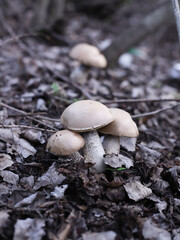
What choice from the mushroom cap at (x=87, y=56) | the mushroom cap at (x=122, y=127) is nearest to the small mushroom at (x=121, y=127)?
the mushroom cap at (x=122, y=127)

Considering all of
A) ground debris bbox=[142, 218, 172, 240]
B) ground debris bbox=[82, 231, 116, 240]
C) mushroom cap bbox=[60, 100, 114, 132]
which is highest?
mushroom cap bbox=[60, 100, 114, 132]

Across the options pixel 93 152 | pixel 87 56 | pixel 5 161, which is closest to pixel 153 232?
pixel 93 152

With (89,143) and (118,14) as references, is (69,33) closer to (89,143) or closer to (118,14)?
(118,14)

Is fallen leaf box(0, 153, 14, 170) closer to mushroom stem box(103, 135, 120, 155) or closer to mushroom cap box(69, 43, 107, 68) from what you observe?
mushroom stem box(103, 135, 120, 155)

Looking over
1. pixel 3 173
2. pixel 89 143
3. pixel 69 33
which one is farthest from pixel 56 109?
pixel 69 33

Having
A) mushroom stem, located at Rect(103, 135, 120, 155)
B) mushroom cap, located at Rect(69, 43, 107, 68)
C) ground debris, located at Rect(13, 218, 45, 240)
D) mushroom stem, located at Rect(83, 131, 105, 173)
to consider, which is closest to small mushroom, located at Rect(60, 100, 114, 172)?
mushroom stem, located at Rect(83, 131, 105, 173)

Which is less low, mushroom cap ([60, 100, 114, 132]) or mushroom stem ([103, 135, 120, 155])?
mushroom cap ([60, 100, 114, 132])

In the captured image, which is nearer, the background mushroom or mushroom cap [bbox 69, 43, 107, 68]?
the background mushroom

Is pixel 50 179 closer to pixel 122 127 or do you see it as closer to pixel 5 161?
pixel 5 161
